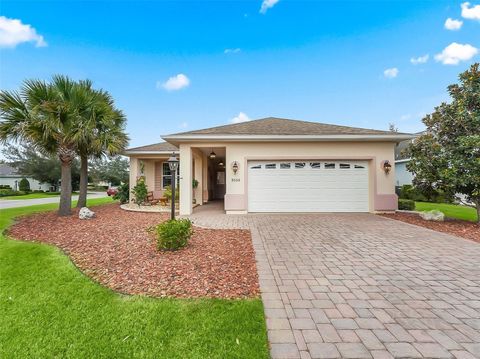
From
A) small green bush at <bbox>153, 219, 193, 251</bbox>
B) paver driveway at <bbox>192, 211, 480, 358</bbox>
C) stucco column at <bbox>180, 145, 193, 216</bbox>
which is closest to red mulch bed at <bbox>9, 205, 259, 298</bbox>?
small green bush at <bbox>153, 219, 193, 251</bbox>

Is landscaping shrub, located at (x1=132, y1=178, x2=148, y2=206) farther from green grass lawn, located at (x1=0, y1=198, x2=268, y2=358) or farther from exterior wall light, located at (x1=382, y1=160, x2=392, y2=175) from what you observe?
exterior wall light, located at (x1=382, y1=160, x2=392, y2=175)

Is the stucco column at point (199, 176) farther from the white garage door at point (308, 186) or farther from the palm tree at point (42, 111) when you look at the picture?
the palm tree at point (42, 111)

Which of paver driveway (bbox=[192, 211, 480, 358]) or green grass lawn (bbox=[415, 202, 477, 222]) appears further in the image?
green grass lawn (bbox=[415, 202, 477, 222])

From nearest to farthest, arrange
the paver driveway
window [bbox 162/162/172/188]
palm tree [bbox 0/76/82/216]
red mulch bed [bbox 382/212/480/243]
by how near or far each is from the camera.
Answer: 1. the paver driveway
2. red mulch bed [bbox 382/212/480/243]
3. palm tree [bbox 0/76/82/216]
4. window [bbox 162/162/172/188]

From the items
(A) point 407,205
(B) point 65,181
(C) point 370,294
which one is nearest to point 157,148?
(B) point 65,181

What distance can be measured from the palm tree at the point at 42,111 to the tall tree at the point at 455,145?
13.1 meters

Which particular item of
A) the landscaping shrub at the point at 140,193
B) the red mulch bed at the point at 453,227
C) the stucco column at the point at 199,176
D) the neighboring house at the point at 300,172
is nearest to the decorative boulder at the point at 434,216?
the red mulch bed at the point at 453,227

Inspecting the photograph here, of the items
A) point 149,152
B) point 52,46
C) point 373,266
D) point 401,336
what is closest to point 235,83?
point 149,152

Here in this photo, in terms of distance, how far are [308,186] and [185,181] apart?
5.41 meters

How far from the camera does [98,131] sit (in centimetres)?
927

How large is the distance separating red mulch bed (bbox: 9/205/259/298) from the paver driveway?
0.45 meters

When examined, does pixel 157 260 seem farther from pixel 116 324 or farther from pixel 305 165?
pixel 305 165

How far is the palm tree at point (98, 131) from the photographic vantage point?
8.62 metres

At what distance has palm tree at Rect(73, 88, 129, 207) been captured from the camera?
8617 mm
